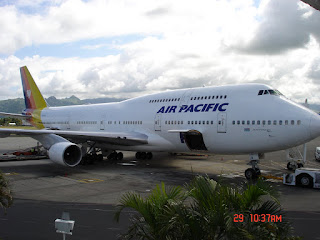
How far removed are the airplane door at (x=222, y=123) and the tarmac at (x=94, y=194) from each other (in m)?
2.13

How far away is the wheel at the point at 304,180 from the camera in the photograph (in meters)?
14.2

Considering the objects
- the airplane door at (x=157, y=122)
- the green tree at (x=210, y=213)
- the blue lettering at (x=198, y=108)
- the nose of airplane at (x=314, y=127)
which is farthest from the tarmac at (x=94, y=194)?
the blue lettering at (x=198, y=108)

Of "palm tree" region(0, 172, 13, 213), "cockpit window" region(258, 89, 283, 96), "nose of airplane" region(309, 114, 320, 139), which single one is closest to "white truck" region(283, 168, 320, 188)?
"nose of airplane" region(309, 114, 320, 139)

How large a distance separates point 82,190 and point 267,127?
9.04m

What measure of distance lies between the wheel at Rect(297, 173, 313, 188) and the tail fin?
25.7m

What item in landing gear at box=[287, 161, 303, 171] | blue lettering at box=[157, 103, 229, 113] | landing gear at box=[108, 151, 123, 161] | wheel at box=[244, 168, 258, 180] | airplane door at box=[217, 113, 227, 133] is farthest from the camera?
landing gear at box=[108, 151, 123, 161]

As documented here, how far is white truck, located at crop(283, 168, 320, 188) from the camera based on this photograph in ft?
46.1

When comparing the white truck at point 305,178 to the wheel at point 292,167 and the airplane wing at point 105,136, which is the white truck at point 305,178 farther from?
the airplane wing at point 105,136

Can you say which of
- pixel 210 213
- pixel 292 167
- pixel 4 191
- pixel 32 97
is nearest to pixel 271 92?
pixel 292 167

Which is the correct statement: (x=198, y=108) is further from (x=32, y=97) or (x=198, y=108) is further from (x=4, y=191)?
(x=32, y=97)

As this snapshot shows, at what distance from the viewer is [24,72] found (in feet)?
103

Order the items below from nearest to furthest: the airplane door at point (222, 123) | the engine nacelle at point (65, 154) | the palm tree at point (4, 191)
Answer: the palm tree at point (4, 191) < the airplane door at point (222, 123) < the engine nacelle at point (65, 154)

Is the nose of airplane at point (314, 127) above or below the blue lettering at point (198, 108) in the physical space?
below

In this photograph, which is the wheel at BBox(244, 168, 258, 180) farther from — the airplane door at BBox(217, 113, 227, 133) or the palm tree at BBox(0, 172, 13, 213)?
the palm tree at BBox(0, 172, 13, 213)
